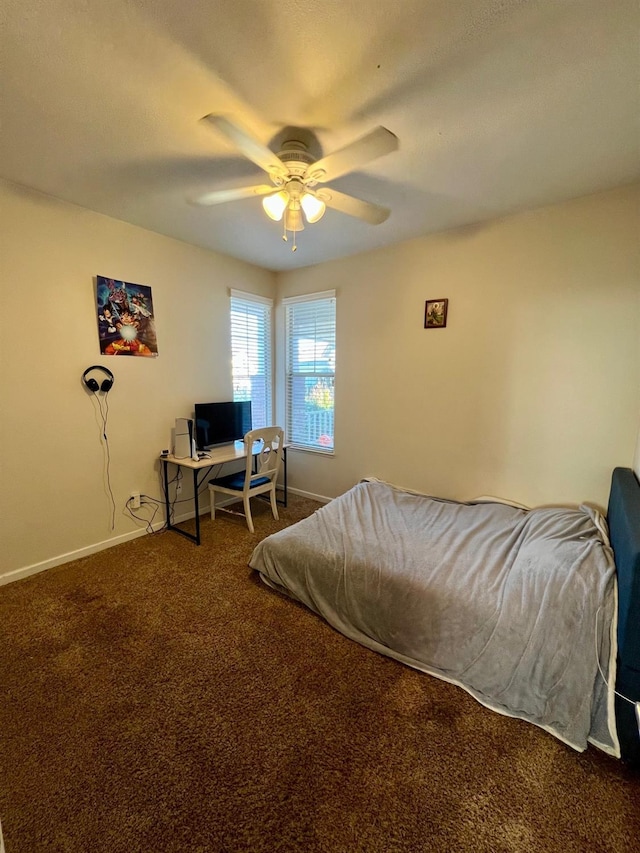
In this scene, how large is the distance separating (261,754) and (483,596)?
3.71 feet

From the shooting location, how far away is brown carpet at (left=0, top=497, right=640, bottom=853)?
41.3 inches

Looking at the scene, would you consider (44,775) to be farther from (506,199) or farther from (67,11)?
(506,199)

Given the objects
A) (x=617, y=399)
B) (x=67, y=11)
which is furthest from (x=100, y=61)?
(x=617, y=399)

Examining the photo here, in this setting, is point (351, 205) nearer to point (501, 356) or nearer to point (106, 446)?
point (501, 356)

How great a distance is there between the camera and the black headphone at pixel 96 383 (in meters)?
2.48

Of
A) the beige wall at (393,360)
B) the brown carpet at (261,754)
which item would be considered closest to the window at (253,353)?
the beige wall at (393,360)

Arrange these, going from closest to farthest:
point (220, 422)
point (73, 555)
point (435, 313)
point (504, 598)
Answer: point (504, 598) < point (73, 555) < point (435, 313) < point (220, 422)

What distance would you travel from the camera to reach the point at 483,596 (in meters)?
1.59

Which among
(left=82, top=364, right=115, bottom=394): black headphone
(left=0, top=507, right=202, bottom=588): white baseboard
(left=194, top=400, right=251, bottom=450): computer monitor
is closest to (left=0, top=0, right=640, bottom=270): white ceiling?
(left=82, top=364, right=115, bottom=394): black headphone

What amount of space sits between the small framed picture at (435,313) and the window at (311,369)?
96 centimetres

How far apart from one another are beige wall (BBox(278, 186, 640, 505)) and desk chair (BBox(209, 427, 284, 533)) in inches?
28.3

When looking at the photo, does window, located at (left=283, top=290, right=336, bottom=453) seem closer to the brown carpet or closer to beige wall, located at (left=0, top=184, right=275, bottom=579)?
beige wall, located at (left=0, top=184, right=275, bottom=579)

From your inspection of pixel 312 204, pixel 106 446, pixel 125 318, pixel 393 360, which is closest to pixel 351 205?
pixel 312 204

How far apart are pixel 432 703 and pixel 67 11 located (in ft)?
9.47
